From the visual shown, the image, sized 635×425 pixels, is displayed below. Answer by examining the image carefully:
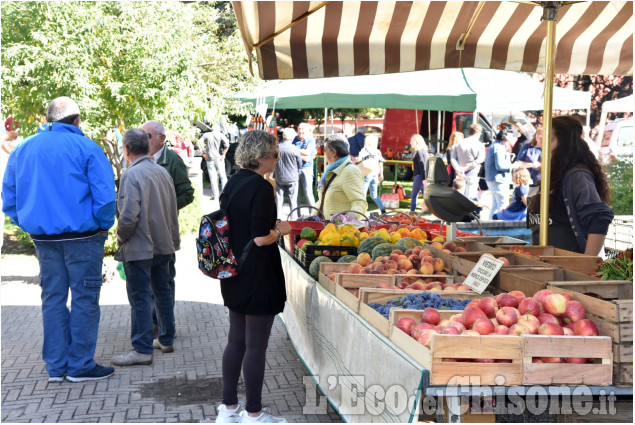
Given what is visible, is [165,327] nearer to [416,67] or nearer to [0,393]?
[0,393]

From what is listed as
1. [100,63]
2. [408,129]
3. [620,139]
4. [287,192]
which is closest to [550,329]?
[100,63]

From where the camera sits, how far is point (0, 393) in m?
4.82

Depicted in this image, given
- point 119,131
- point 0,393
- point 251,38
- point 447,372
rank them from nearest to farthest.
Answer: point 447,372
point 0,393
point 251,38
point 119,131

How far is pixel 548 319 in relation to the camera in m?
3.11

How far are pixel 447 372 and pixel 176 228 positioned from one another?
138 inches

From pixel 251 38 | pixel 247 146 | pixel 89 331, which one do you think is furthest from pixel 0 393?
pixel 251 38

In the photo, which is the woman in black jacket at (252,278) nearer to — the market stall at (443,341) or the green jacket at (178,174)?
the market stall at (443,341)

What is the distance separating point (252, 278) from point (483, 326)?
156 centimetres

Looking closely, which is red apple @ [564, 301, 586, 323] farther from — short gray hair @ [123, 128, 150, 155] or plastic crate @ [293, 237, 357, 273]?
short gray hair @ [123, 128, 150, 155]

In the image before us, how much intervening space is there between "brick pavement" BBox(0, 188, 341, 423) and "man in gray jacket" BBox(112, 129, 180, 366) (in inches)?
12.1

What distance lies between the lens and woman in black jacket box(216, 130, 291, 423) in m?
4.11

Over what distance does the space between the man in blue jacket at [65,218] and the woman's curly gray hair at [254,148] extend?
132 cm

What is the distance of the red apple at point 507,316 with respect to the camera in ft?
10.2

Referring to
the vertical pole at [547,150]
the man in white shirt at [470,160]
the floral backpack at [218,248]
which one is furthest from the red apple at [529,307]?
the man in white shirt at [470,160]
